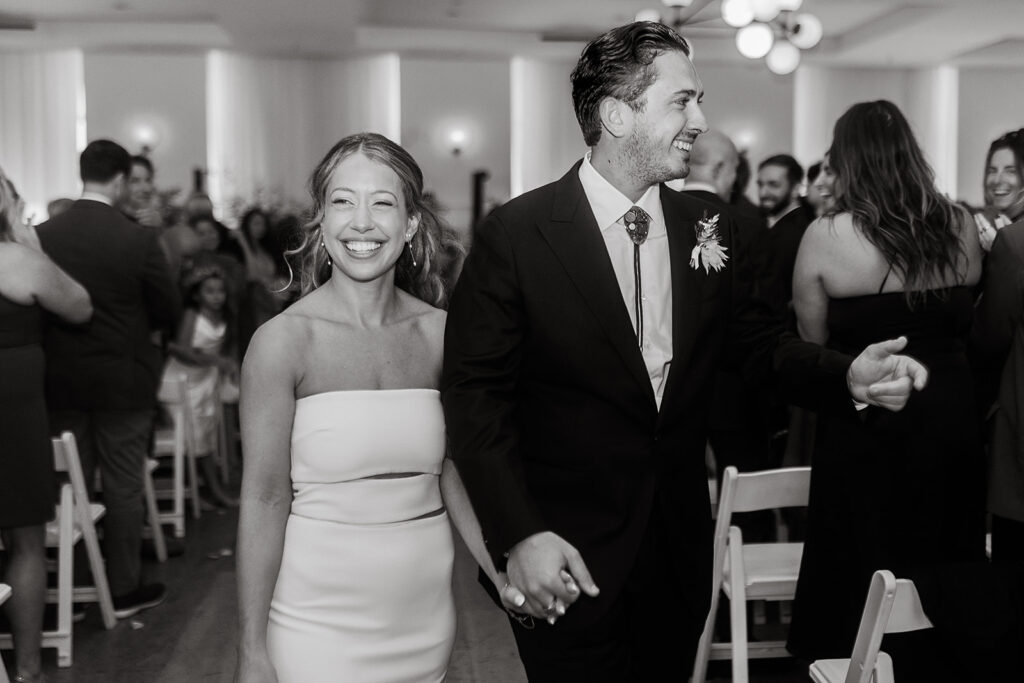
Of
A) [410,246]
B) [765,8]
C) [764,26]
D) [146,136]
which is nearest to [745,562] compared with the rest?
[410,246]

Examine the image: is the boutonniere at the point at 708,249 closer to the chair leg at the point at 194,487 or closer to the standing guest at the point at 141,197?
the standing guest at the point at 141,197

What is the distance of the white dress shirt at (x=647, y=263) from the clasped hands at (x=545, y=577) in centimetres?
33

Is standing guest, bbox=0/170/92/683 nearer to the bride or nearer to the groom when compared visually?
the bride

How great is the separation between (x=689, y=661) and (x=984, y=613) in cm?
49

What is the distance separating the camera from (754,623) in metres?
4.12

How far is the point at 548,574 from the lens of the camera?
1.54m

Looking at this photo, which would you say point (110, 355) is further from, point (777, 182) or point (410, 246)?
point (777, 182)

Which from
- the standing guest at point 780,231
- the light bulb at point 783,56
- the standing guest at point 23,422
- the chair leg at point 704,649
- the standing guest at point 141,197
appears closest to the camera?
the chair leg at point 704,649

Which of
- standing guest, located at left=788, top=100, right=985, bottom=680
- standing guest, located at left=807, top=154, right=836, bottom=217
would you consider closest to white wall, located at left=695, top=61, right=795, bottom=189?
standing guest, located at left=807, top=154, right=836, bottom=217

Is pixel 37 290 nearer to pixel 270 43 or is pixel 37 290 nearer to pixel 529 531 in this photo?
pixel 529 531

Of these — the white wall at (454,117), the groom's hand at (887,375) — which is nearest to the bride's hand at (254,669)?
the groom's hand at (887,375)

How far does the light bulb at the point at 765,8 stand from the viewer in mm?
6301

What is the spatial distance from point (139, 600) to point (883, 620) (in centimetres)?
337

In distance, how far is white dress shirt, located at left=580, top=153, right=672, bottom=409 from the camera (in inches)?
70.2
